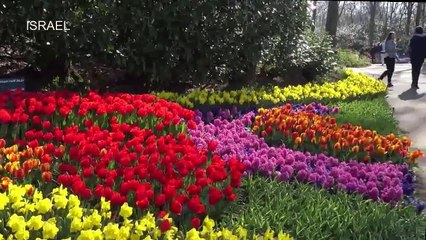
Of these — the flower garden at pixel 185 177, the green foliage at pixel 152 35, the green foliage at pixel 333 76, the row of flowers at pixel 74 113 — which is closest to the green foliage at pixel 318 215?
the flower garden at pixel 185 177

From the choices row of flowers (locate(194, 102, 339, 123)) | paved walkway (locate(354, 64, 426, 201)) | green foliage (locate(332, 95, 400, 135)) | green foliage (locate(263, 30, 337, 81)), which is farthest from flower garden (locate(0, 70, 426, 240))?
green foliage (locate(263, 30, 337, 81))

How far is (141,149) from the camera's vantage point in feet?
A: 11.0

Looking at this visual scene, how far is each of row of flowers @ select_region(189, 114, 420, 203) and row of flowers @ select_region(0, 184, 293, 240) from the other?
1142 mm

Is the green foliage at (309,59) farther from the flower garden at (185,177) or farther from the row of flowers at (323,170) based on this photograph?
the row of flowers at (323,170)

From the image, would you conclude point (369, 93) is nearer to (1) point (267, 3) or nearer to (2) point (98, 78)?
(1) point (267, 3)

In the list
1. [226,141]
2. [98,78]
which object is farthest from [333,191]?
[98,78]

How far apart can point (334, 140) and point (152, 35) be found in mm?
2943

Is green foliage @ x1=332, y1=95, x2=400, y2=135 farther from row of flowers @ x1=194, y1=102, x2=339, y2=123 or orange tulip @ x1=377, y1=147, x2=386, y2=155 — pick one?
orange tulip @ x1=377, y1=147, x2=386, y2=155

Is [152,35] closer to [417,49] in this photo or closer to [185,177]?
[185,177]

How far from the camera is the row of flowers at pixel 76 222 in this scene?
220cm

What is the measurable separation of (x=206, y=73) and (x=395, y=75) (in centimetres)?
1004

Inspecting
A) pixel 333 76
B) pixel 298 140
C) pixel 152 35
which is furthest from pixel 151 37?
pixel 333 76

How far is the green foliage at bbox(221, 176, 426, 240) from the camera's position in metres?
2.77

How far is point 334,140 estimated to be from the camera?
15.0 ft
